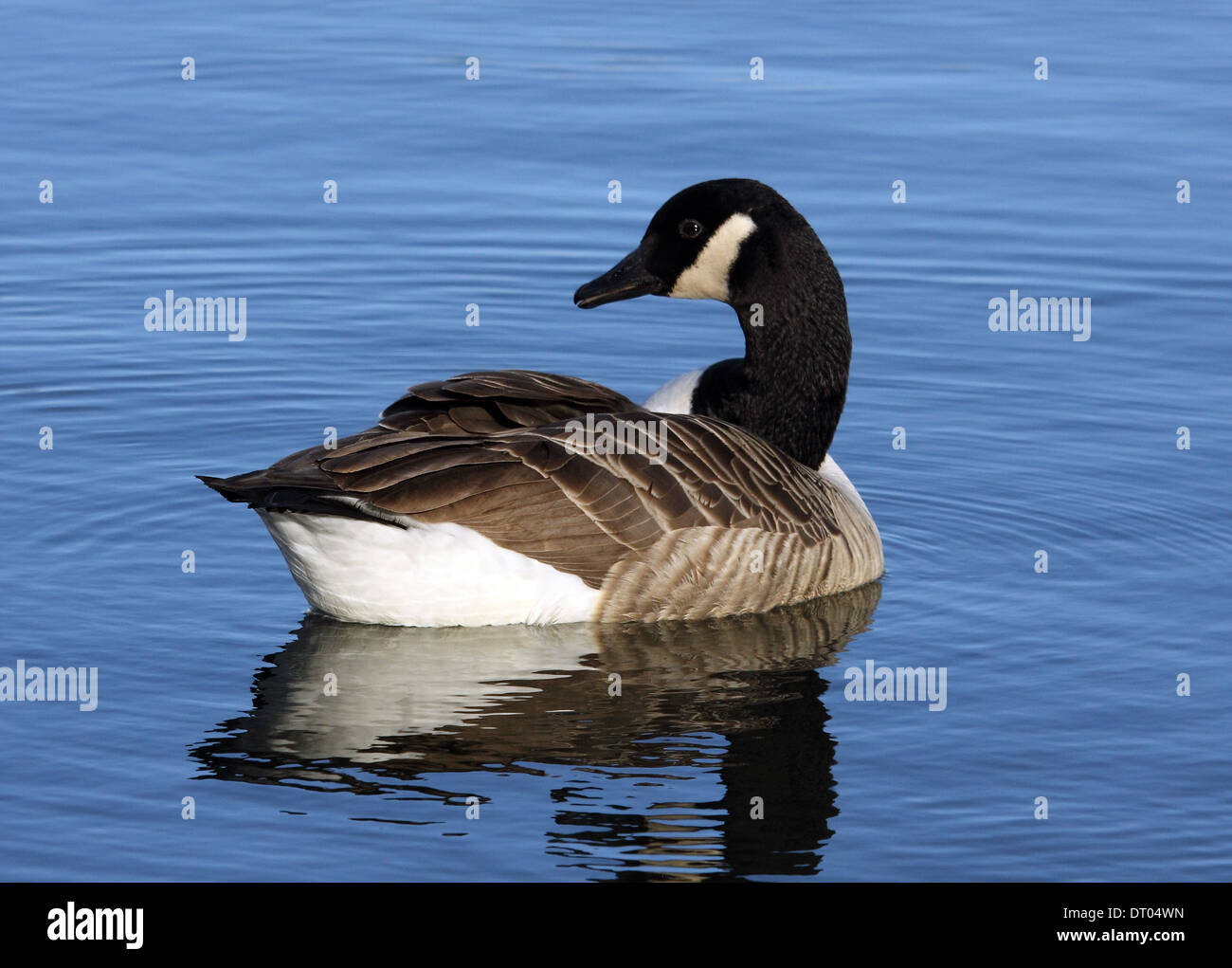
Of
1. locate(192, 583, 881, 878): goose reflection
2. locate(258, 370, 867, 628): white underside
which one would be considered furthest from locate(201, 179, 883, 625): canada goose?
locate(192, 583, 881, 878): goose reflection

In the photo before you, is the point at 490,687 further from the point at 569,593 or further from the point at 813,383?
the point at 813,383

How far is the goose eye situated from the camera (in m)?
11.2

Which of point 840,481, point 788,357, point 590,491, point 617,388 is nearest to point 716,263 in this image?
point 788,357

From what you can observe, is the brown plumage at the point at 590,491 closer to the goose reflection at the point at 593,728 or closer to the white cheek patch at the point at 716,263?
the goose reflection at the point at 593,728

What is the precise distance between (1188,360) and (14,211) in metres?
9.92

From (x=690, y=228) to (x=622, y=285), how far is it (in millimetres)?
518

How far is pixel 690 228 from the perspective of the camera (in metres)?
11.2

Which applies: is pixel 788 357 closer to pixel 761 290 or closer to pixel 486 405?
pixel 761 290

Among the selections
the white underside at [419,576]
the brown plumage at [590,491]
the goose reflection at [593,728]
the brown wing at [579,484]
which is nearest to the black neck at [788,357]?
the brown plumage at [590,491]

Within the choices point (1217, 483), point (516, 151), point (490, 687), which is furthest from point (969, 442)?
point (516, 151)

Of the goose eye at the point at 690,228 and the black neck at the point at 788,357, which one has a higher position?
the goose eye at the point at 690,228

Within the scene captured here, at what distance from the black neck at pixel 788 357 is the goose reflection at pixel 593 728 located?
1280 mm

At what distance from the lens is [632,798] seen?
8039 mm

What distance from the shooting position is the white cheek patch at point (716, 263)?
11086 millimetres
